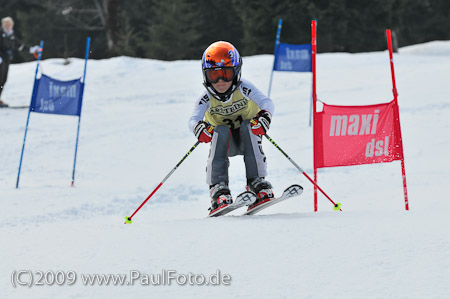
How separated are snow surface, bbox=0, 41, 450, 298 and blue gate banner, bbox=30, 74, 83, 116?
1019 mm

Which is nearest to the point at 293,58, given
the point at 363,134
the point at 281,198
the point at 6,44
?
the point at 363,134

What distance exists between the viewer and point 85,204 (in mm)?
6656

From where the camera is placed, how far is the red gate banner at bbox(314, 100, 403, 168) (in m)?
4.68

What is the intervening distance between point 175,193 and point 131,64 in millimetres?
12566

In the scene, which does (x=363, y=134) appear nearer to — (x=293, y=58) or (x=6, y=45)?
(x=293, y=58)

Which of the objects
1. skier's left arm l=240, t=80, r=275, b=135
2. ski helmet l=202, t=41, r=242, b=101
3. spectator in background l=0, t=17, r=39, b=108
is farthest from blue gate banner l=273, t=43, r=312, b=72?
ski helmet l=202, t=41, r=242, b=101

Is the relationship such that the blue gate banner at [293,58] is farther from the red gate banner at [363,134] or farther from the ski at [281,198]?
the ski at [281,198]

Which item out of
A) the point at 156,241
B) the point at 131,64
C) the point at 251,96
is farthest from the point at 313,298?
the point at 131,64

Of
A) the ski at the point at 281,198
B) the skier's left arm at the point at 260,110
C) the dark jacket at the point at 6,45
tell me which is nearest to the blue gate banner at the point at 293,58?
the dark jacket at the point at 6,45

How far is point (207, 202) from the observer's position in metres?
6.73

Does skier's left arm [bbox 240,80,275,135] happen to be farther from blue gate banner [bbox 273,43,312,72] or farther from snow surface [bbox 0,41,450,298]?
blue gate banner [bbox 273,43,312,72]

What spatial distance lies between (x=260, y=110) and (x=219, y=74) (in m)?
0.47

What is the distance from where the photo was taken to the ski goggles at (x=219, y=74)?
4.30 m

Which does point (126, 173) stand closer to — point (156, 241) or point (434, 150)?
point (434, 150)
